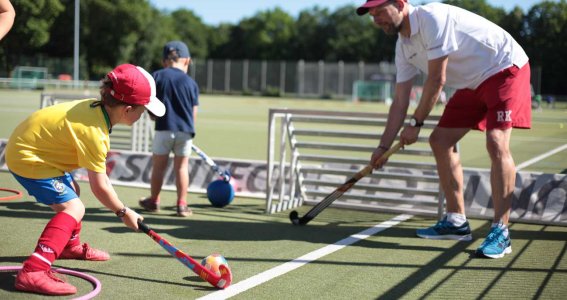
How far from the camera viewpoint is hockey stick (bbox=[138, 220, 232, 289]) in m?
4.09

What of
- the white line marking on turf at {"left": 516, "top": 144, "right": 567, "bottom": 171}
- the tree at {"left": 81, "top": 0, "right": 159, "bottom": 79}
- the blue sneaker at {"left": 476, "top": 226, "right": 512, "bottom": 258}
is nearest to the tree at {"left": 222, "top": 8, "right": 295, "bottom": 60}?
the tree at {"left": 81, "top": 0, "right": 159, "bottom": 79}

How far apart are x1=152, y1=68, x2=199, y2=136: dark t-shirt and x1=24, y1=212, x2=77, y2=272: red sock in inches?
111

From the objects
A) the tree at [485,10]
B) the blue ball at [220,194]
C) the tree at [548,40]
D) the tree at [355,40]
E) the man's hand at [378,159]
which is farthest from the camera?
the tree at [355,40]

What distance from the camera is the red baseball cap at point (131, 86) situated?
400 cm

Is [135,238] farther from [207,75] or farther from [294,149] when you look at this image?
[207,75]

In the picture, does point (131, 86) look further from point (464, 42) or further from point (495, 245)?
point (495, 245)

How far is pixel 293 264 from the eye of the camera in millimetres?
4801

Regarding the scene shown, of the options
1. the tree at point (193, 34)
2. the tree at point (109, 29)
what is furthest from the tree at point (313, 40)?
the tree at point (109, 29)

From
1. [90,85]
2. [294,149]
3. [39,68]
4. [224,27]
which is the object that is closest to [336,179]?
[294,149]

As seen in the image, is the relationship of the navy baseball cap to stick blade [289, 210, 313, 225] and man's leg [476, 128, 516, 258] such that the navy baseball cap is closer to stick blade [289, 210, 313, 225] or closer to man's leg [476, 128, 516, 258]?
stick blade [289, 210, 313, 225]

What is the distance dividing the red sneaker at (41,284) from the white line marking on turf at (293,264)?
2.55ft

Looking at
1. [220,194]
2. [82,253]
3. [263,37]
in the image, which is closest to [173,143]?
[220,194]

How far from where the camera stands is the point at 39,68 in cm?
5262

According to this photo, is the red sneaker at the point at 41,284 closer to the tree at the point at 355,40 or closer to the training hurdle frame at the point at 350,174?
the training hurdle frame at the point at 350,174
